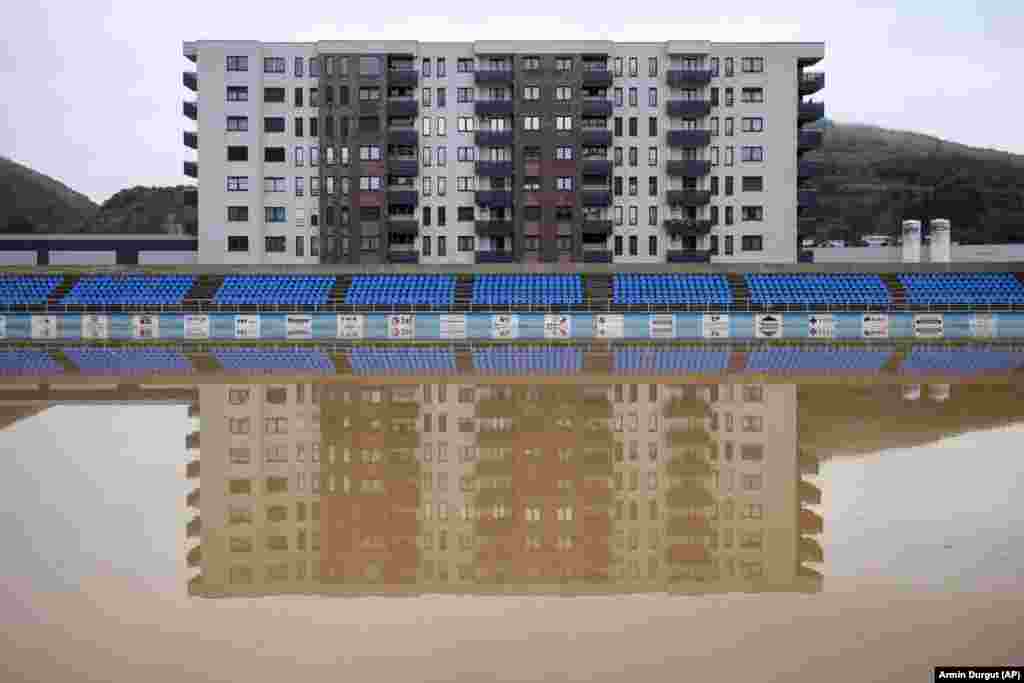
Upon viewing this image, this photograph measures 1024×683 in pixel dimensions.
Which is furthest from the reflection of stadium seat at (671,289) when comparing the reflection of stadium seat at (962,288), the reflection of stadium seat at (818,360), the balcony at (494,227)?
the balcony at (494,227)

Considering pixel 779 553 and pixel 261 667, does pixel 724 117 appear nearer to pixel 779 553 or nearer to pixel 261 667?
pixel 779 553

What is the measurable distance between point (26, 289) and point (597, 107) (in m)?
36.9

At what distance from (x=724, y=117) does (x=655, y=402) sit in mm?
45001

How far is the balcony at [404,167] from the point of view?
68.4 metres

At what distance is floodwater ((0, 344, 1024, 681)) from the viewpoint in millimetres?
10391

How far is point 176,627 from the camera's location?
1115 cm

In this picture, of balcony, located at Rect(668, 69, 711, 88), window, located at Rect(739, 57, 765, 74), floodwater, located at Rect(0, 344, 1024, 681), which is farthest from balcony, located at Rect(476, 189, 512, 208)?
floodwater, located at Rect(0, 344, 1024, 681)

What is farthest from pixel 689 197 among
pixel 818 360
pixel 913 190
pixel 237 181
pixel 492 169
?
pixel 913 190

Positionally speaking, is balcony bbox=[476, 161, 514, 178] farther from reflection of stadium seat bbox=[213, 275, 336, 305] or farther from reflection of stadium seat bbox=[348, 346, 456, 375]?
reflection of stadium seat bbox=[348, 346, 456, 375]

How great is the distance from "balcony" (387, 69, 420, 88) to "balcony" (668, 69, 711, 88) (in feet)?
55.9

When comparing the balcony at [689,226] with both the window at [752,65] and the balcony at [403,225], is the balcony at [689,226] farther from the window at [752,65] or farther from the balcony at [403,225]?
the balcony at [403,225]

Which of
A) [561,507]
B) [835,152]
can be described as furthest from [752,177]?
[835,152]

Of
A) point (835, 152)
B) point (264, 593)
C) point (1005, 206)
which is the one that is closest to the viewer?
point (264, 593)

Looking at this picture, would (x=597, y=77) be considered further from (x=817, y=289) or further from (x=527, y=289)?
(x=817, y=289)
